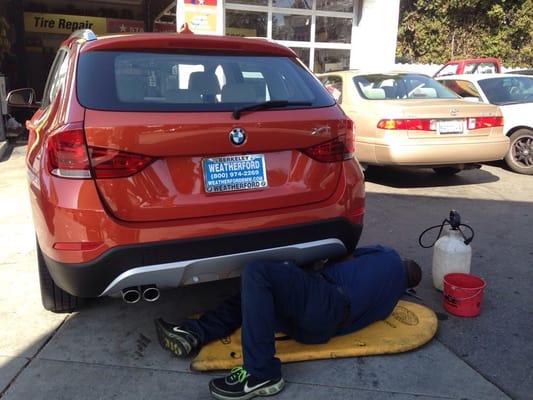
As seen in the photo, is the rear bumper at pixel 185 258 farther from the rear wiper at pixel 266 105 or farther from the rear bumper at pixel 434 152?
the rear bumper at pixel 434 152

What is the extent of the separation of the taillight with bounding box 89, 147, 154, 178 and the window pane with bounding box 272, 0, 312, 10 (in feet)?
37.3

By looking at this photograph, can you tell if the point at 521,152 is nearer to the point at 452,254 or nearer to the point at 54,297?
the point at 452,254

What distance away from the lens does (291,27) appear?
530 inches

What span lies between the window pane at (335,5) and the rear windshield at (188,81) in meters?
11.1

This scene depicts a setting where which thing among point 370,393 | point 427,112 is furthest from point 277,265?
point 427,112

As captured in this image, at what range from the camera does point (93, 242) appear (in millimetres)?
2570

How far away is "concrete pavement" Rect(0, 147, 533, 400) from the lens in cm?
269

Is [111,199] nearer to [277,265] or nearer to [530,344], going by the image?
[277,265]

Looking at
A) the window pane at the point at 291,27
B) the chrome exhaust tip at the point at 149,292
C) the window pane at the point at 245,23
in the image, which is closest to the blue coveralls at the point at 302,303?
the chrome exhaust tip at the point at 149,292

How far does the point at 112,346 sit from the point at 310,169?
149cm

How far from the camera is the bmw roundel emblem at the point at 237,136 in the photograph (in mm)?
2727

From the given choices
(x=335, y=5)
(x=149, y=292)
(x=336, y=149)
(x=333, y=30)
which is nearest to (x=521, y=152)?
(x=336, y=149)

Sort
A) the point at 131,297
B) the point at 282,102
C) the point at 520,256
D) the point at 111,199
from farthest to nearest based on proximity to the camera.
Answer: the point at 520,256, the point at 282,102, the point at 131,297, the point at 111,199

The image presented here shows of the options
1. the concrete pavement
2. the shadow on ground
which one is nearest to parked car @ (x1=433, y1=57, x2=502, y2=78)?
the shadow on ground
